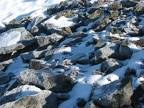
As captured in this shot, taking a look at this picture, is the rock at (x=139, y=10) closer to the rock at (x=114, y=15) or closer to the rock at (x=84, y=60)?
the rock at (x=114, y=15)

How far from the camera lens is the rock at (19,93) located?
11906mm

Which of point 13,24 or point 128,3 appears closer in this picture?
point 128,3

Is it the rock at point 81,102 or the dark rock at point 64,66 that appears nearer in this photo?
the rock at point 81,102

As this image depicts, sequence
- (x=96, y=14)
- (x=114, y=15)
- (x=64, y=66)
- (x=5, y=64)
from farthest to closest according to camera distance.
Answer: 1. (x=96, y=14)
2. (x=114, y=15)
3. (x=5, y=64)
4. (x=64, y=66)

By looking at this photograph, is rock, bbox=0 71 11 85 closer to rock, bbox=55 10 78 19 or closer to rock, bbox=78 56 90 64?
rock, bbox=78 56 90 64

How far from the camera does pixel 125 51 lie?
1390cm

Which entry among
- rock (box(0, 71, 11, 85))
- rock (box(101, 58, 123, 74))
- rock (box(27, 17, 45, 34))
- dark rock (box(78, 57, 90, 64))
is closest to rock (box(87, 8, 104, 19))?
rock (box(27, 17, 45, 34))

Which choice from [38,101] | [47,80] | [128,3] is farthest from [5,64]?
[128,3]

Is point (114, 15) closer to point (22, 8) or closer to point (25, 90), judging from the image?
point (25, 90)

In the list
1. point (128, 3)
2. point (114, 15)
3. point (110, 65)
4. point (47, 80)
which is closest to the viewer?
point (47, 80)

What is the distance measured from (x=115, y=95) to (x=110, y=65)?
2.68m

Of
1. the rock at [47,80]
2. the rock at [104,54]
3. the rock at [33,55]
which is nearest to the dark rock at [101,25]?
the rock at [33,55]

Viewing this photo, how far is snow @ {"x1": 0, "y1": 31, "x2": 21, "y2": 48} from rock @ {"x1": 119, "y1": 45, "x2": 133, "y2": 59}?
7.71 meters

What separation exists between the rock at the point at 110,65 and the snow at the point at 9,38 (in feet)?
25.5
